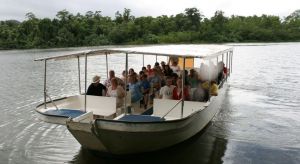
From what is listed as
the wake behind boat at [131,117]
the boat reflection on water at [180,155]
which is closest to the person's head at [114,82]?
the wake behind boat at [131,117]

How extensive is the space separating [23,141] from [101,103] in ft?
10.1

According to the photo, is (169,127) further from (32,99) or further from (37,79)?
(37,79)

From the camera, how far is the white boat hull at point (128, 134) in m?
8.30

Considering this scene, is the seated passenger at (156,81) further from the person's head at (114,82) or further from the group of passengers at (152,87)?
the person's head at (114,82)

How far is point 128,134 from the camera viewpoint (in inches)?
332

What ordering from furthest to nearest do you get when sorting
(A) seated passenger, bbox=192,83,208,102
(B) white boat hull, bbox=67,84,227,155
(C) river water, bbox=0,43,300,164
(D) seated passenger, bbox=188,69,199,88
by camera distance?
1. (D) seated passenger, bbox=188,69,199,88
2. (A) seated passenger, bbox=192,83,208,102
3. (C) river water, bbox=0,43,300,164
4. (B) white boat hull, bbox=67,84,227,155

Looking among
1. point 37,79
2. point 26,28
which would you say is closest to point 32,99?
point 37,79

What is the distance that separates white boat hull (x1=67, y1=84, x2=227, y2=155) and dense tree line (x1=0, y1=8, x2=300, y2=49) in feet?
246

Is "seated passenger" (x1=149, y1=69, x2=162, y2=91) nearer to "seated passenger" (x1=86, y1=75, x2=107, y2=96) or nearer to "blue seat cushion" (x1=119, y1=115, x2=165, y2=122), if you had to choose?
"seated passenger" (x1=86, y1=75, x2=107, y2=96)

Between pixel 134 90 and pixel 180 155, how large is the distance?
229 cm

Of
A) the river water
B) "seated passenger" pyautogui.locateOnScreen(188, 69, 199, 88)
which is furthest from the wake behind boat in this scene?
Answer: the river water

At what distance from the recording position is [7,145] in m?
11.1

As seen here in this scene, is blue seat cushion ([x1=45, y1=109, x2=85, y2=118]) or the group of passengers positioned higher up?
the group of passengers

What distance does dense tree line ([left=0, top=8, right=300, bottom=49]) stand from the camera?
82188 mm
